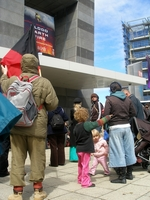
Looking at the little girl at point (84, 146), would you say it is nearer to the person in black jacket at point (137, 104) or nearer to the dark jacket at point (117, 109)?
the dark jacket at point (117, 109)

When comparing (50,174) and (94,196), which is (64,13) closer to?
(50,174)

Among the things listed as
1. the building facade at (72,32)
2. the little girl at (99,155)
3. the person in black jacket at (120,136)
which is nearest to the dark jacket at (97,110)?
the little girl at (99,155)

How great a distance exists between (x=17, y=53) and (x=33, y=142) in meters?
2.22

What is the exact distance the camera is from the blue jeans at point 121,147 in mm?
4371

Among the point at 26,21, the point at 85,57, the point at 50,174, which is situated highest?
the point at 26,21

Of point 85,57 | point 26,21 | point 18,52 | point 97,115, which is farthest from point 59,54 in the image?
point 18,52

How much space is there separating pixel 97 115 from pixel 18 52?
117 inches

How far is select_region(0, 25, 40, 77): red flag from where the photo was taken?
4.59 metres

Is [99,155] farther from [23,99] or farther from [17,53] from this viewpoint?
[17,53]

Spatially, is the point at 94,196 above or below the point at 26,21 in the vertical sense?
below

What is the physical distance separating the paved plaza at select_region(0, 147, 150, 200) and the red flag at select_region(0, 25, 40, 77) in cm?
212

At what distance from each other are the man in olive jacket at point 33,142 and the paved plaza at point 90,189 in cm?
35

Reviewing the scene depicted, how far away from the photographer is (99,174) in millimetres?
5148

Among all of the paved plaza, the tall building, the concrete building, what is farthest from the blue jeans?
the tall building
